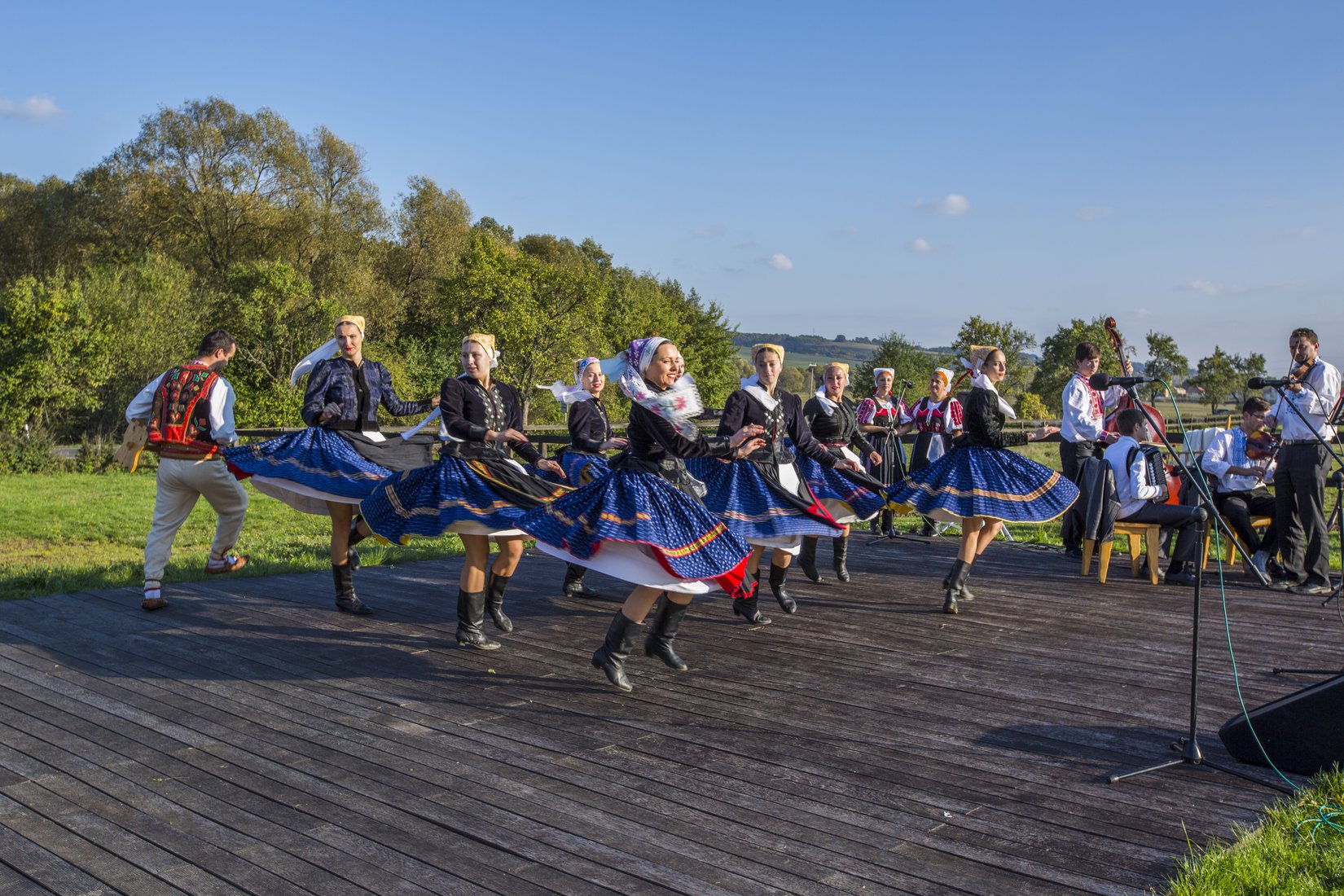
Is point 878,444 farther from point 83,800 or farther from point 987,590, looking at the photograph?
point 83,800

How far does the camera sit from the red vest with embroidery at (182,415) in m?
6.40

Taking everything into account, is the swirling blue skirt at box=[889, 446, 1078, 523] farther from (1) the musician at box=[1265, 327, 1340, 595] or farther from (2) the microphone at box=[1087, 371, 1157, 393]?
(2) the microphone at box=[1087, 371, 1157, 393]

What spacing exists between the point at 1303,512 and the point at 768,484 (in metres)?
4.11

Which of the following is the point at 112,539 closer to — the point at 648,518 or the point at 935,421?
the point at 935,421

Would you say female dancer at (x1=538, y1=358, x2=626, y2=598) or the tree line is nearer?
female dancer at (x1=538, y1=358, x2=626, y2=598)

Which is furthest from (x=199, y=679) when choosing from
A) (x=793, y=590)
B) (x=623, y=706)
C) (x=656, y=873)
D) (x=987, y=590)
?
(x=987, y=590)

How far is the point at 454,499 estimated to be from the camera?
531 centimetres

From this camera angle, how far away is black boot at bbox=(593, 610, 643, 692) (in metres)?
4.75

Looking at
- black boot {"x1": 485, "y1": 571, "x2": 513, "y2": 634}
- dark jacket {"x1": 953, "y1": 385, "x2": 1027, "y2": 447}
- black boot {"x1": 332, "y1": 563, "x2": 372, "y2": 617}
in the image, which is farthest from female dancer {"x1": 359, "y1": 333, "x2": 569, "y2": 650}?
dark jacket {"x1": 953, "y1": 385, "x2": 1027, "y2": 447}

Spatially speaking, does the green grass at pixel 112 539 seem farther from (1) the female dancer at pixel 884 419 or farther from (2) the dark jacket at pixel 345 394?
(1) the female dancer at pixel 884 419

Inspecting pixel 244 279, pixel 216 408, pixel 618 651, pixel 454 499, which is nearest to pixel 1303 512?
pixel 618 651

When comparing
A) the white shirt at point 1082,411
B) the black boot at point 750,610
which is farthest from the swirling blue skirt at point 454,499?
the white shirt at point 1082,411

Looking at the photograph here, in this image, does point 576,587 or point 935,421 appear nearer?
point 576,587

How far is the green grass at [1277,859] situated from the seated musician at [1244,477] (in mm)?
Answer: 5129
